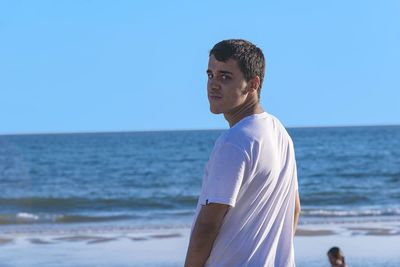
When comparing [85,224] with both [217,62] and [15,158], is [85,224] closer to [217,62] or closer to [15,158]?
[217,62]

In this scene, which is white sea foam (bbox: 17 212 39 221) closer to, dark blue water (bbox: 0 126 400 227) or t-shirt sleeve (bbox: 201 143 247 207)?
dark blue water (bbox: 0 126 400 227)

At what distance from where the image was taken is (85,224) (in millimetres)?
19844

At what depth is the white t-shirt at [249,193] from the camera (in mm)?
2855

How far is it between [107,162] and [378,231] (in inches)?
1454

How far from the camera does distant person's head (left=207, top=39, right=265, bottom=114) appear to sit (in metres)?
2.96

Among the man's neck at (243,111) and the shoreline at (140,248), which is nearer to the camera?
the man's neck at (243,111)

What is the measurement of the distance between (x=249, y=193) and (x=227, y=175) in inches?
4.0

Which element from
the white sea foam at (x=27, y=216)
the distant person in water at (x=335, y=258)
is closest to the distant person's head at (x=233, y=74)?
the distant person in water at (x=335, y=258)

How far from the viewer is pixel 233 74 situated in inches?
118

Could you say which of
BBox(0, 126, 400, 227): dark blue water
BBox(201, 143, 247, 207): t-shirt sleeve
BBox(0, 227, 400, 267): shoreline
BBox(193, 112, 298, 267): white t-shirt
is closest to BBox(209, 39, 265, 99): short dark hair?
BBox(193, 112, 298, 267): white t-shirt

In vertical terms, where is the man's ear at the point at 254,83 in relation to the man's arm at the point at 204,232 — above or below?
above

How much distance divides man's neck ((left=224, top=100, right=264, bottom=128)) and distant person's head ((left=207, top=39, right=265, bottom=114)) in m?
0.01

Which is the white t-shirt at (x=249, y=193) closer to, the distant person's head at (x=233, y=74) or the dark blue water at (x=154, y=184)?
the distant person's head at (x=233, y=74)

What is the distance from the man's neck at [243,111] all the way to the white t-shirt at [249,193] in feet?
0.11
